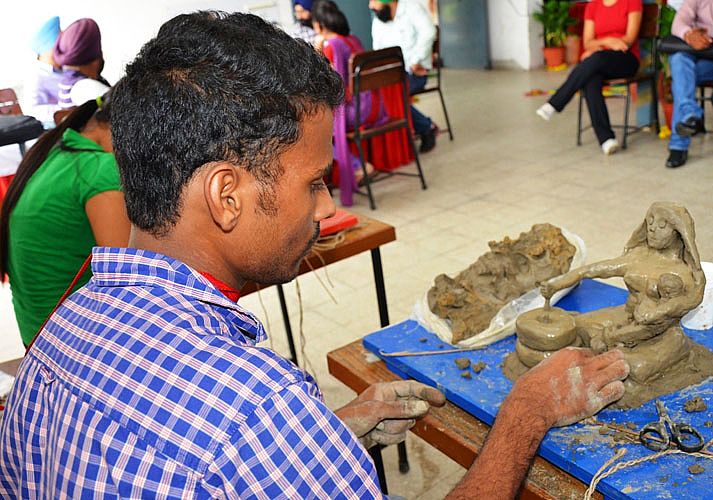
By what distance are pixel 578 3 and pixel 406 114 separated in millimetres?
4674

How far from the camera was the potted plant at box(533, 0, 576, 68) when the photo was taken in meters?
8.67

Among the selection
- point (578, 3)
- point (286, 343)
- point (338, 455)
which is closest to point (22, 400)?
point (338, 455)

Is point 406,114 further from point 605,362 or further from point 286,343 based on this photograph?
point 605,362

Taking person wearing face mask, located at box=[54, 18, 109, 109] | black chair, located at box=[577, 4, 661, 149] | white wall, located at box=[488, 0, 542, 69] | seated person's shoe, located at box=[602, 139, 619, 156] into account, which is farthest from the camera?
white wall, located at box=[488, 0, 542, 69]

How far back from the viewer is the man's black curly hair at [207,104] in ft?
2.99

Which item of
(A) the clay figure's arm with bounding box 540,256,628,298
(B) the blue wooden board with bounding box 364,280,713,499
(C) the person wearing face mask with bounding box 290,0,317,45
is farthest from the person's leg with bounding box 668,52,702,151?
(A) the clay figure's arm with bounding box 540,256,628,298

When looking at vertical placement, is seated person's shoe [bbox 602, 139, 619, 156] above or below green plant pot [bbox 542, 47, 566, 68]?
below

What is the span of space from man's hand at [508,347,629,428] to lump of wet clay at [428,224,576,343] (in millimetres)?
453

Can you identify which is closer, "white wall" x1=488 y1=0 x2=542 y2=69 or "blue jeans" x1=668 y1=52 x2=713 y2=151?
"blue jeans" x1=668 y1=52 x2=713 y2=151

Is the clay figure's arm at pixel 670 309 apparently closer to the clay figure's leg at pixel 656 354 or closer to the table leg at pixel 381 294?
the clay figure's leg at pixel 656 354

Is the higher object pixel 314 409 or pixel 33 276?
pixel 314 409

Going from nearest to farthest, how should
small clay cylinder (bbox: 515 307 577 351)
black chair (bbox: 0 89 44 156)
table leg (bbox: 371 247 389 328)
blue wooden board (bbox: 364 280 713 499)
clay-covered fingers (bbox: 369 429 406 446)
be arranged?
blue wooden board (bbox: 364 280 713 499)
clay-covered fingers (bbox: 369 429 406 446)
small clay cylinder (bbox: 515 307 577 351)
table leg (bbox: 371 247 389 328)
black chair (bbox: 0 89 44 156)

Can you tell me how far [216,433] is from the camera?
2.60 feet

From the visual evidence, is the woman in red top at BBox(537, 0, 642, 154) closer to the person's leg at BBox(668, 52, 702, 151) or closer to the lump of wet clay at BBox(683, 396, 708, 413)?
the person's leg at BBox(668, 52, 702, 151)
